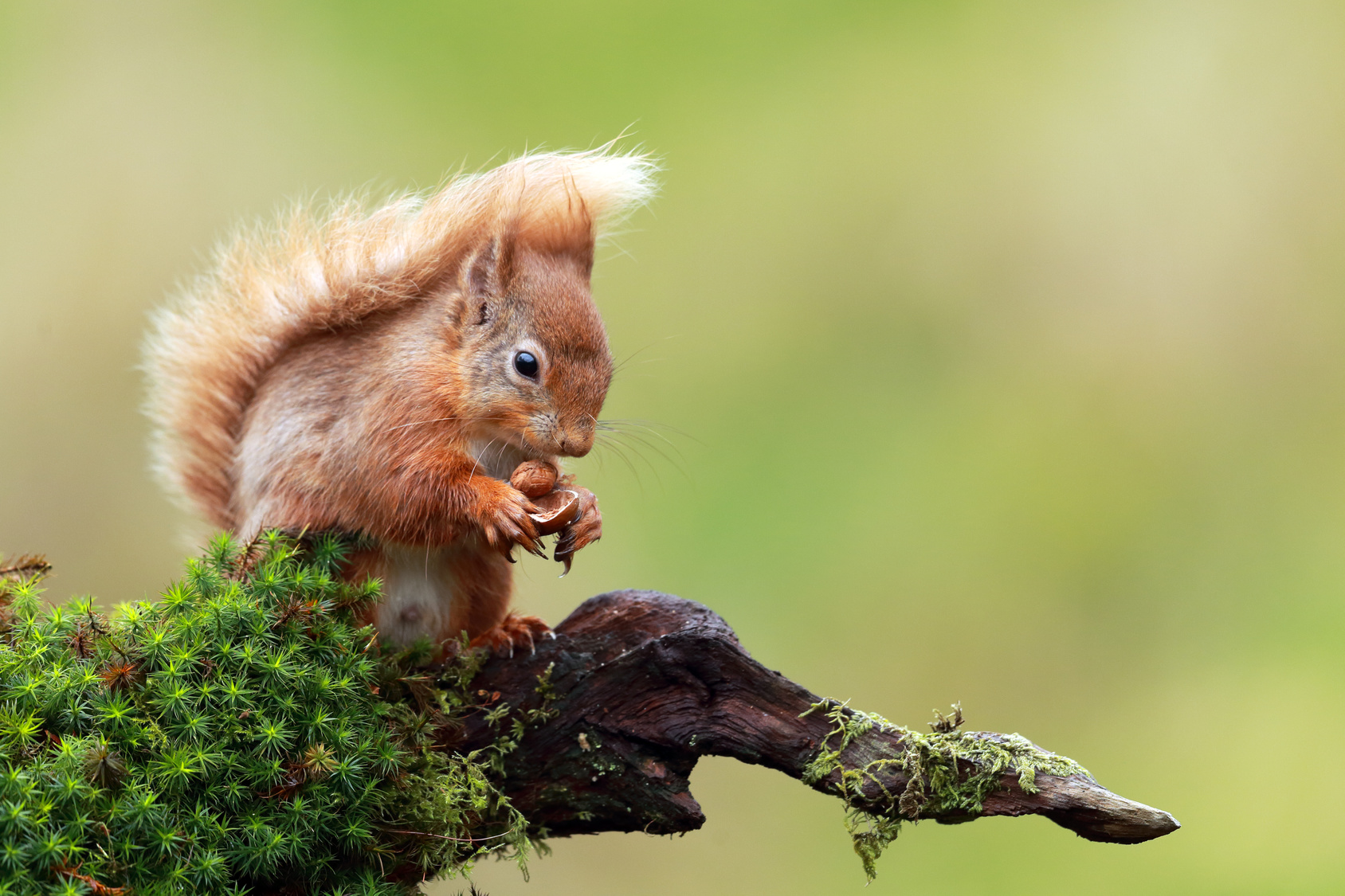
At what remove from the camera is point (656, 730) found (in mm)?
1873

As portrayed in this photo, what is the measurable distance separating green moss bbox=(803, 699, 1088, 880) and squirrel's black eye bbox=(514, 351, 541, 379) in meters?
0.75

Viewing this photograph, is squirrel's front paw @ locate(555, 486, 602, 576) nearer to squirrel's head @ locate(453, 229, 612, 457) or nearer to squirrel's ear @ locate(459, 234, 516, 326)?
squirrel's head @ locate(453, 229, 612, 457)

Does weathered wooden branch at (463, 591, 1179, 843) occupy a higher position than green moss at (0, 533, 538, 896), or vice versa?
weathered wooden branch at (463, 591, 1179, 843)

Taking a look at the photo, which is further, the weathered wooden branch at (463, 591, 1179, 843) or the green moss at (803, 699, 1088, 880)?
the weathered wooden branch at (463, 591, 1179, 843)

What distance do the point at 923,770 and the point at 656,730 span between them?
44 centimetres

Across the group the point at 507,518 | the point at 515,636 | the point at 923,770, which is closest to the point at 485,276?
the point at 507,518

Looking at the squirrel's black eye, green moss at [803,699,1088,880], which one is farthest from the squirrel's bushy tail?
green moss at [803,699,1088,880]

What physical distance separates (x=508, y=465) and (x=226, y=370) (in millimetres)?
658

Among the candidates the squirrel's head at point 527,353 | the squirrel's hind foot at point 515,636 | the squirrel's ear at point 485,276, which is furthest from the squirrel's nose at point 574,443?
the squirrel's hind foot at point 515,636

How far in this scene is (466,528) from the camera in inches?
75.7

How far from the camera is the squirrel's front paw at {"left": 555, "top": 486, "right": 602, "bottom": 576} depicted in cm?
191

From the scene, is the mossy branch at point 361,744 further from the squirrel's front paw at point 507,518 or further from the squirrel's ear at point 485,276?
the squirrel's ear at point 485,276

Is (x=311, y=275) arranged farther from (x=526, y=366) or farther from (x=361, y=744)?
(x=361, y=744)

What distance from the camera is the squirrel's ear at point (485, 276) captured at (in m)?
1.99
